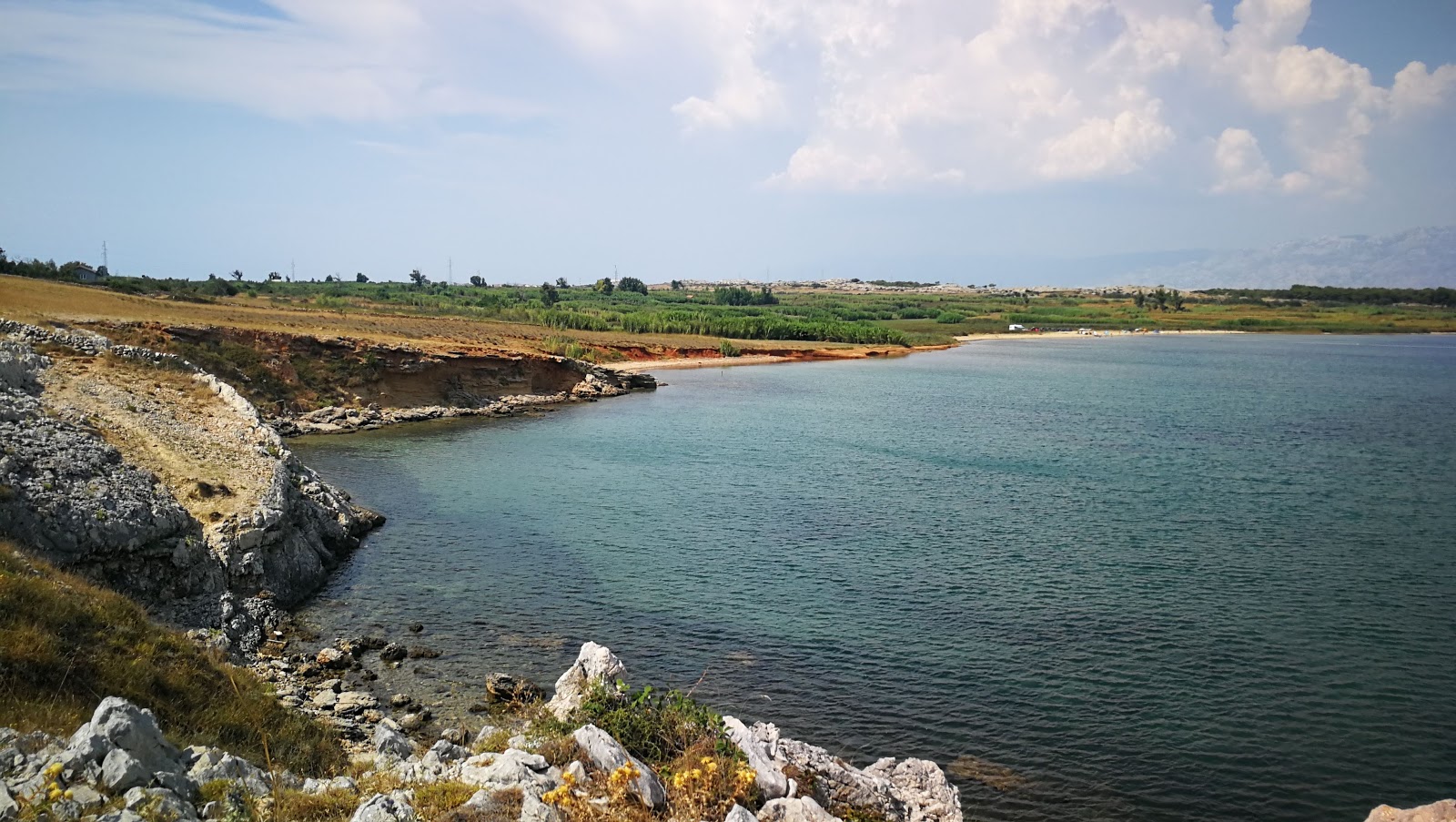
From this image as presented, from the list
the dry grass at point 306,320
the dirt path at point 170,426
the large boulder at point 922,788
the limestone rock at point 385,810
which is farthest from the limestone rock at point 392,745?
the dry grass at point 306,320

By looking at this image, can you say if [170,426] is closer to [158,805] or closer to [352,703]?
[352,703]

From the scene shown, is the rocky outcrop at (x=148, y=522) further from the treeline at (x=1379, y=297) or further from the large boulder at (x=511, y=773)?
the treeline at (x=1379, y=297)

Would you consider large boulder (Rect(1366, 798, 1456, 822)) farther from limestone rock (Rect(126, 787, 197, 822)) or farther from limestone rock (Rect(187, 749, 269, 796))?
limestone rock (Rect(126, 787, 197, 822))

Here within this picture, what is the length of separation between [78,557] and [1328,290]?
222 metres

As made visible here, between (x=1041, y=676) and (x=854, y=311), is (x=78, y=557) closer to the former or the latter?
(x=1041, y=676)

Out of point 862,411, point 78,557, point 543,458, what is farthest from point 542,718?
point 862,411

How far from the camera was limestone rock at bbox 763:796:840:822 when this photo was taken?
9.73 meters

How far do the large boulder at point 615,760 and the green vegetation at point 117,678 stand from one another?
3.61 meters

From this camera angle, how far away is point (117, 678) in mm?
11211

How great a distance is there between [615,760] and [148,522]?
13.7m

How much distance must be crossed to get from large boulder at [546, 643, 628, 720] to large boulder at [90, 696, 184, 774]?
4.75 m

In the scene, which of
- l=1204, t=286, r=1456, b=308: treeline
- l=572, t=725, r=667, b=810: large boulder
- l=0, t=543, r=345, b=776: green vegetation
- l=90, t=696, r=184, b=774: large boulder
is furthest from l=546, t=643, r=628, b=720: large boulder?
l=1204, t=286, r=1456, b=308: treeline

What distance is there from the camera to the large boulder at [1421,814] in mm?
11211

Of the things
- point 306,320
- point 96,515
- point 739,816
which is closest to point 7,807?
point 739,816
